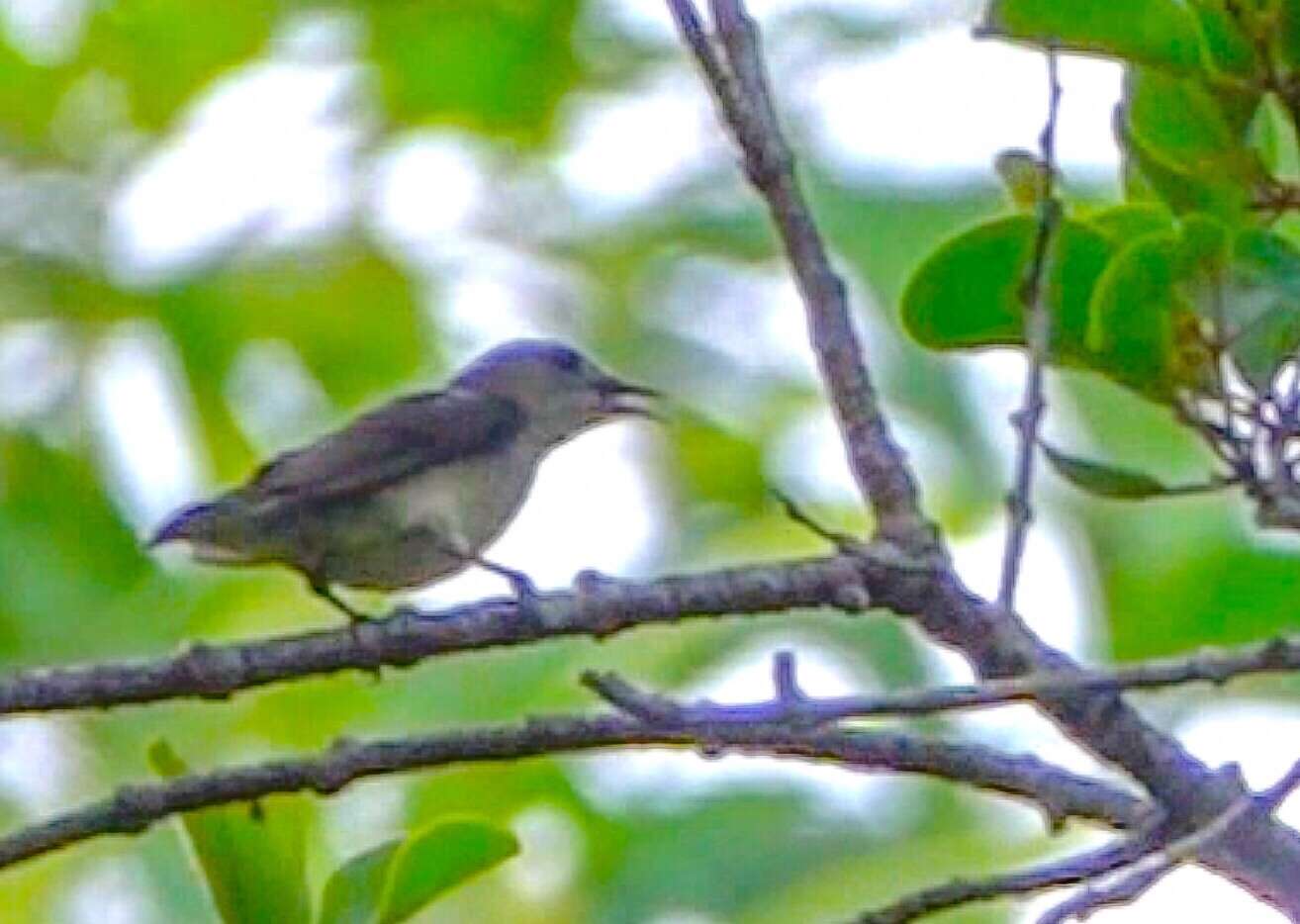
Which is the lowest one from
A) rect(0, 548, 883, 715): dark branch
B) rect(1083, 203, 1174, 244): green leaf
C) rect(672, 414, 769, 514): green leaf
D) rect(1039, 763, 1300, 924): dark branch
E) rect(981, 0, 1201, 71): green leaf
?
rect(1039, 763, 1300, 924): dark branch

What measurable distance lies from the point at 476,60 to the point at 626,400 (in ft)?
2.00

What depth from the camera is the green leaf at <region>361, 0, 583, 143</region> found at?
198 inches

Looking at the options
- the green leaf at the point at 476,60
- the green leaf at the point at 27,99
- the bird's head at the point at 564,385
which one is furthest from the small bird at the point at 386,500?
the green leaf at the point at 27,99

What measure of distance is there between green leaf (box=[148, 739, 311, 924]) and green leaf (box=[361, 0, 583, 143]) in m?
2.63

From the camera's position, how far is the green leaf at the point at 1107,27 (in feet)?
7.85

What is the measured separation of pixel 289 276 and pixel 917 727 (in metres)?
1.22

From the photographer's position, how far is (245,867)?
2.48 m

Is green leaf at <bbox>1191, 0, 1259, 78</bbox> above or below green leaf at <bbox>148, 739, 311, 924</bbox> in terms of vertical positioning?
above

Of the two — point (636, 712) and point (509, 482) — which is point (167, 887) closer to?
point (509, 482)

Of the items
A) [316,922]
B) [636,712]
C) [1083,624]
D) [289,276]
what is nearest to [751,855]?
[1083,624]

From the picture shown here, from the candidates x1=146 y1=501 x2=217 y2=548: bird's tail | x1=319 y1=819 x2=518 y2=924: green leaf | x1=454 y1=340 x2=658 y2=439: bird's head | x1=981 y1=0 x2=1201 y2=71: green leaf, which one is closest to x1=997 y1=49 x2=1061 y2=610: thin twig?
x1=981 y1=0 x2=1201 y2=71: green leaf

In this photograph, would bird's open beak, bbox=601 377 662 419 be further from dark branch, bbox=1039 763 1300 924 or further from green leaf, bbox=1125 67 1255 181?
dark branch, bbox=1039 763 1300 924

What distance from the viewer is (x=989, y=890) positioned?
6.68 feet

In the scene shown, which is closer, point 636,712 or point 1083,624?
point 636,712
